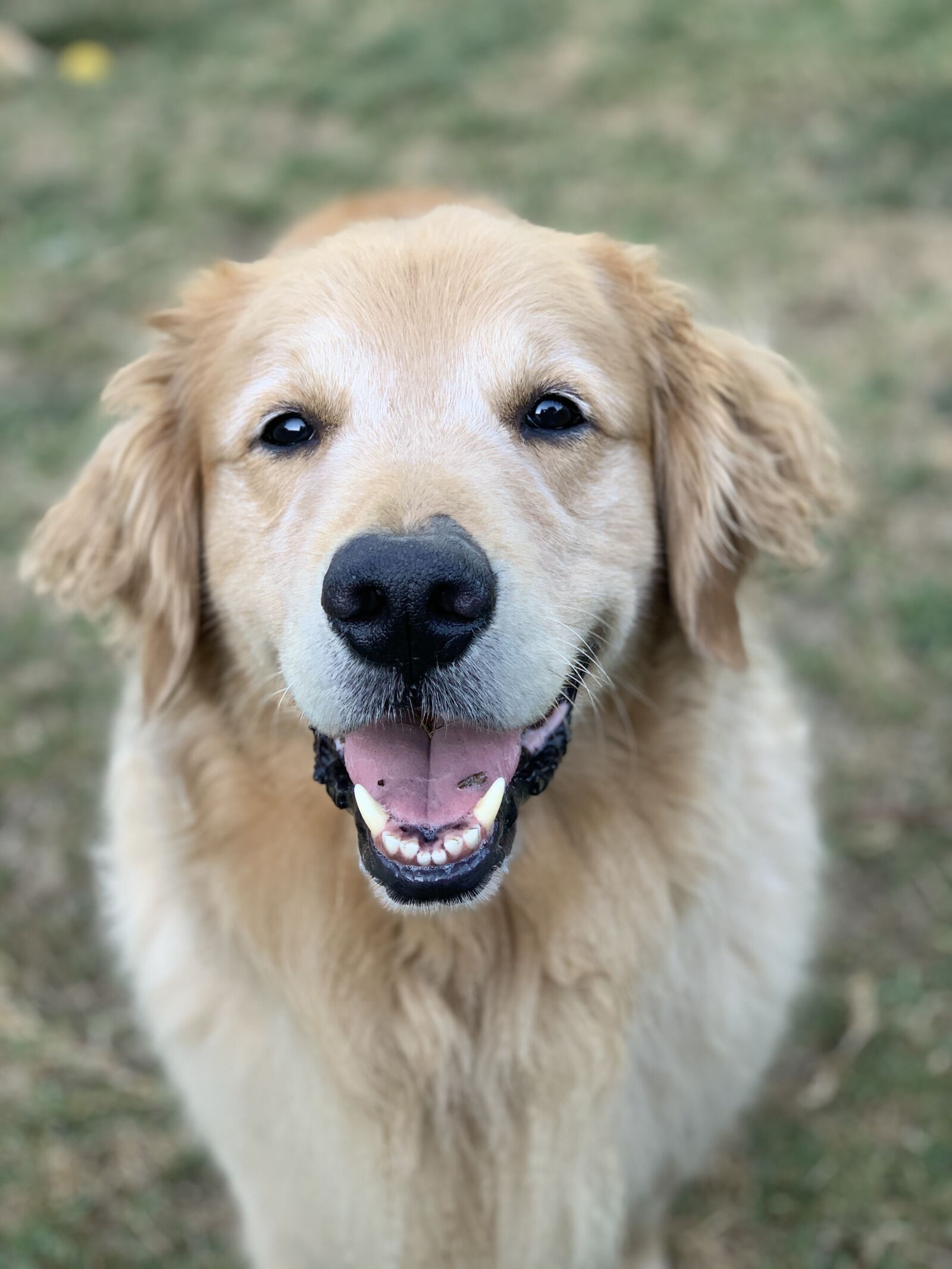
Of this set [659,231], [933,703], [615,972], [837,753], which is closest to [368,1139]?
[615,972]

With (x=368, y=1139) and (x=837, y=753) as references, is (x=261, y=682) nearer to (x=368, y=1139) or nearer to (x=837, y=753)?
(x=368, y=1139)

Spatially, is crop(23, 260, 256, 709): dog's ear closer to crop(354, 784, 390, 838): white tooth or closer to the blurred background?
crop(354, 784, 390, 838): white tooth

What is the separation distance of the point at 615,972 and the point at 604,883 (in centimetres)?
18

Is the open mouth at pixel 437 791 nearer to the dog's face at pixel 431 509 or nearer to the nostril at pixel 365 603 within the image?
the dog's face at pixel 431 509

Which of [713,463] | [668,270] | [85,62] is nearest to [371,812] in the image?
[713,463]

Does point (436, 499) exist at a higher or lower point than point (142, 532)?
higher

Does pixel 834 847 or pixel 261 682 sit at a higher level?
pixel 261 682

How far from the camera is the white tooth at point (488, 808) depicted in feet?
6.10

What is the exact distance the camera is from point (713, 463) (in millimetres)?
2346

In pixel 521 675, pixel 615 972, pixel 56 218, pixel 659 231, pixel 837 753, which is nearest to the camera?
pixel 521 675

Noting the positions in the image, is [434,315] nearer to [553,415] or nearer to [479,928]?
[553,415]

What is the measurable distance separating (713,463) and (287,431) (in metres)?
0.89

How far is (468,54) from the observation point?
736 centimetres

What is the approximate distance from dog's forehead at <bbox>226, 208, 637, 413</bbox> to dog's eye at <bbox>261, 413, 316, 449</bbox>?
0.21 feet
